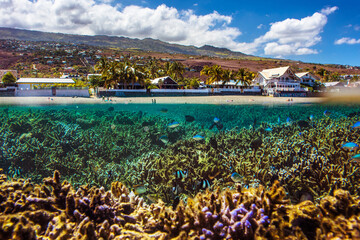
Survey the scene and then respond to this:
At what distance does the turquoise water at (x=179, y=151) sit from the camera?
5.36m

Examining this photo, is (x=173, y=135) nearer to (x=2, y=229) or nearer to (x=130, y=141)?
(x=130, y=141)

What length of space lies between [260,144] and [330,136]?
2.21 m

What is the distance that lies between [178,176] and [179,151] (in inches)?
53.1

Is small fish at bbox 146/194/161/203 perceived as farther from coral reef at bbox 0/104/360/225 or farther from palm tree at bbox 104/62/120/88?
palm tree at bbox 104/62/120/88

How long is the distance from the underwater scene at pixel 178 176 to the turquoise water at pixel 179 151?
3cm

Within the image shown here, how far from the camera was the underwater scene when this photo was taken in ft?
7.32

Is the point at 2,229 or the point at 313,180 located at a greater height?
the point at 2,229

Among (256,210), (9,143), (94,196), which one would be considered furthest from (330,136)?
(9,143)

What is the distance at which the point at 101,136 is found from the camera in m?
7.45

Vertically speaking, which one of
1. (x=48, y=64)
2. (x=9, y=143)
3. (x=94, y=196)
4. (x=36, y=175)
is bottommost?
(x=36, y=175)

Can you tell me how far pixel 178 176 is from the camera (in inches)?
204

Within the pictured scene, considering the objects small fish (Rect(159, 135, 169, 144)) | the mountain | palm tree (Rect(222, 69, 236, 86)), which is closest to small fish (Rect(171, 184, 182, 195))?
small fish (Rect(159, 135, 169, 144))

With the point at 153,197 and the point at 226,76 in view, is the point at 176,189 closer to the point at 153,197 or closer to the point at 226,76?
the point at 153,197

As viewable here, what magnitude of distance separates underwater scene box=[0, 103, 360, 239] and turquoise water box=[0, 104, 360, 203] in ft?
0.10
